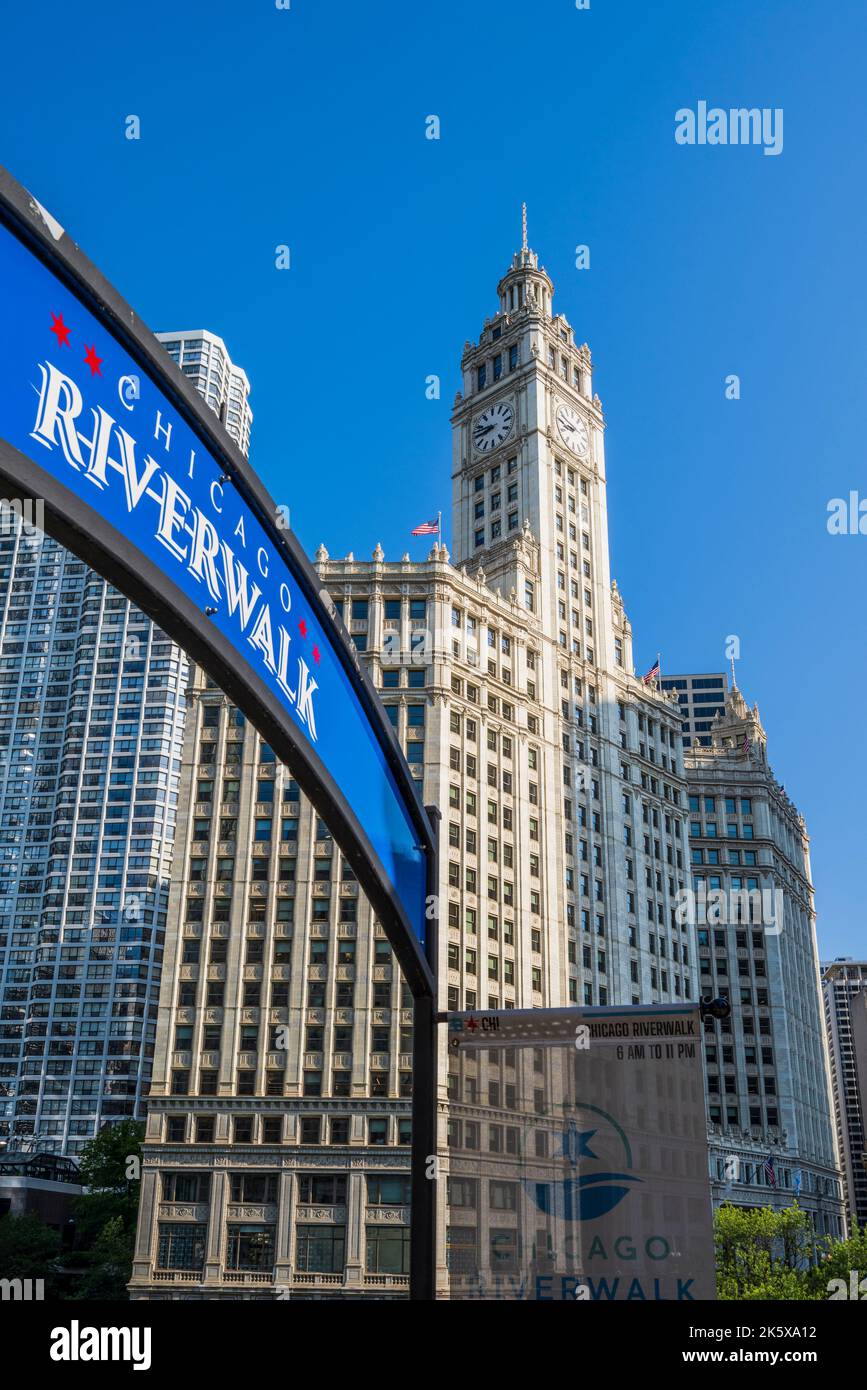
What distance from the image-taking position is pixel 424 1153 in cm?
742

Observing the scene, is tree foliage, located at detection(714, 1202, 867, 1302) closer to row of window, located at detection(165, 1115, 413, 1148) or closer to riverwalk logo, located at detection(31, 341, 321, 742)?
row of window, located at detection(165, 1115, 413, 1148)

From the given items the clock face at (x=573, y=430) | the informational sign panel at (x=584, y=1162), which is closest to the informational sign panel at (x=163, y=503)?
the informational sign panel at (x=584, y=1162)

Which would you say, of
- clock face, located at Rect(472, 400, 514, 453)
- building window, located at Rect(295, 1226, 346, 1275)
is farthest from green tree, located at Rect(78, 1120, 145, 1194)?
clock face, located at Rect(472, 400, 514, 453)

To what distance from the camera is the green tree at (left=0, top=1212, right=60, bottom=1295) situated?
8631 centimetres

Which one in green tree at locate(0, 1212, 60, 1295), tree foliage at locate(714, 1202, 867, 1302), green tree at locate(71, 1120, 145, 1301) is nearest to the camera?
tree foliage at locate(714, 1202, 867, 1302)

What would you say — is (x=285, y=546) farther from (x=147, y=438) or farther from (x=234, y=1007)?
(x=234, y=1007)

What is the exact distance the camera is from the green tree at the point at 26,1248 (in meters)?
86.3

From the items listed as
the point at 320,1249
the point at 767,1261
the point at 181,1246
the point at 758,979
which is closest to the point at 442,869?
the point at 320,1249

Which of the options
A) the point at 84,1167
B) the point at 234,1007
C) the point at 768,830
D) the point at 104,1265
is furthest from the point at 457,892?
the point at 768,830

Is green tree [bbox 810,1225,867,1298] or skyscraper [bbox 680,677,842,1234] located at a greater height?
skyscraper [bbox 680,677,842,1234]

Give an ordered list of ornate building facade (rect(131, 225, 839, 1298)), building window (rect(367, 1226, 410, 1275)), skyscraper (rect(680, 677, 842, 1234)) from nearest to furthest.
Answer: building window (rect(367, 1226, 410, 1275))
ornate building facade (rect(131, 225, 839, 1298))
skyscraper (rect(680, 677, 842, 1234))

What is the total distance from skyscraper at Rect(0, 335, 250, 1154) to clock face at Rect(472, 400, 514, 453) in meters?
50.3

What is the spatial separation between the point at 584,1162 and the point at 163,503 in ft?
15.4
